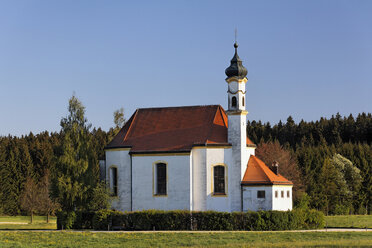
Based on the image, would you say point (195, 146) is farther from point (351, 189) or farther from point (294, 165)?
point (351, 189)

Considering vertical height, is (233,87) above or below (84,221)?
above

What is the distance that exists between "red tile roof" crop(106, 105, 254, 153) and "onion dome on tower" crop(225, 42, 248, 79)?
3874mm

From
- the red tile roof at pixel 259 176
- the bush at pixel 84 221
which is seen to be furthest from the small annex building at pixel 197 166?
the bush at pixel 84 221

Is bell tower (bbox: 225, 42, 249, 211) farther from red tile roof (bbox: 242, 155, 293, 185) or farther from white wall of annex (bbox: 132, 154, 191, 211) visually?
white wall of annex (bbox: 132, 154, 191, 211)

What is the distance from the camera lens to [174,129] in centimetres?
5406

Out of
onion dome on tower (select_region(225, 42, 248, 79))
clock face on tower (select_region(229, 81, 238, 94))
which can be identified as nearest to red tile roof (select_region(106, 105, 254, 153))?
clock face on tower (select_region(229, 81, 238, 94))

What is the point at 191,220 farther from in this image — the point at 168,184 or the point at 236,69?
the point at 236,69

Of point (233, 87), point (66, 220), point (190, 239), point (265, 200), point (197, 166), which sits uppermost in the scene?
point (233, 87)

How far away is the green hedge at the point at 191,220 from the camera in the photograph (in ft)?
151

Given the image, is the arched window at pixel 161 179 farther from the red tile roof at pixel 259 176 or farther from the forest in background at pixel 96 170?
the red tile roof at pixel 259 176

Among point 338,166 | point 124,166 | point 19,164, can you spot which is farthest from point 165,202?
point 19,164

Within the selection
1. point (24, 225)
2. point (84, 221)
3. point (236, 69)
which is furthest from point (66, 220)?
point (236, 69)

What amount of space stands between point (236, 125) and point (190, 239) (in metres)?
15.6

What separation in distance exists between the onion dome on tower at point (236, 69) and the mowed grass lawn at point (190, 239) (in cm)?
1613
